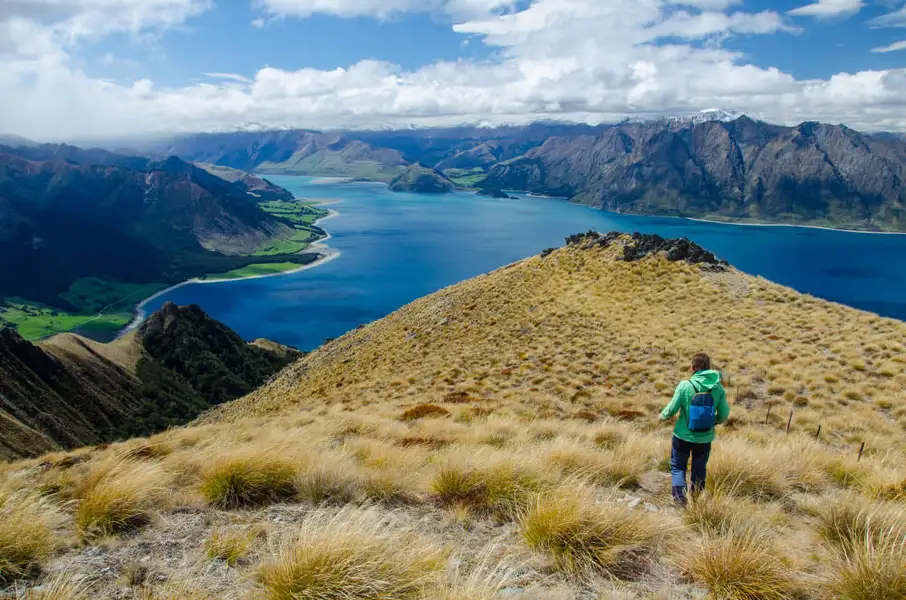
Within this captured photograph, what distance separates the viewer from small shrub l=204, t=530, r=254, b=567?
563cm

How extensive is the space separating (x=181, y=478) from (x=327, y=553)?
4.85 metres

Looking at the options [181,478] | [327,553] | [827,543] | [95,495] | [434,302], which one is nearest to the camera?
[327,553]

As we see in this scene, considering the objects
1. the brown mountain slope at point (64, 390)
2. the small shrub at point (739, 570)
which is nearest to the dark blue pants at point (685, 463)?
the small shrub at point (739, 570)

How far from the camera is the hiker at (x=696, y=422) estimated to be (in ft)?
24.8

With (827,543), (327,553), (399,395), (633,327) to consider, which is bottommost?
(399,395)

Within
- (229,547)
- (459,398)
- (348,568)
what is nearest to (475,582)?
(348,568)

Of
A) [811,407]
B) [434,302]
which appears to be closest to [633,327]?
[811,407]

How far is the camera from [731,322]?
3130cm

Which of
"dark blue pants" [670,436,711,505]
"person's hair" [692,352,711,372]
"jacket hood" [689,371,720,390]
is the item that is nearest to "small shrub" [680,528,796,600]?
"dark blue pants" [670,436,711,505]

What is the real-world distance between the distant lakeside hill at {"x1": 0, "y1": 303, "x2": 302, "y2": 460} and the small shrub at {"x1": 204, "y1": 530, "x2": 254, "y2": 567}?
49.3m

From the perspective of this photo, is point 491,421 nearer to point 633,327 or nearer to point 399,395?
point 399,395

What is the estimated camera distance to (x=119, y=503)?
660 centimetres

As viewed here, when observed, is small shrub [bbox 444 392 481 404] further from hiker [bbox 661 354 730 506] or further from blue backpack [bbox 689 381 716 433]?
blue backpack [bbox 689 381 716 433]

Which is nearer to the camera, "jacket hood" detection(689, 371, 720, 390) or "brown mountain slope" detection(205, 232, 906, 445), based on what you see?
"jacket hood" detection(689, 371, 720, 390)
